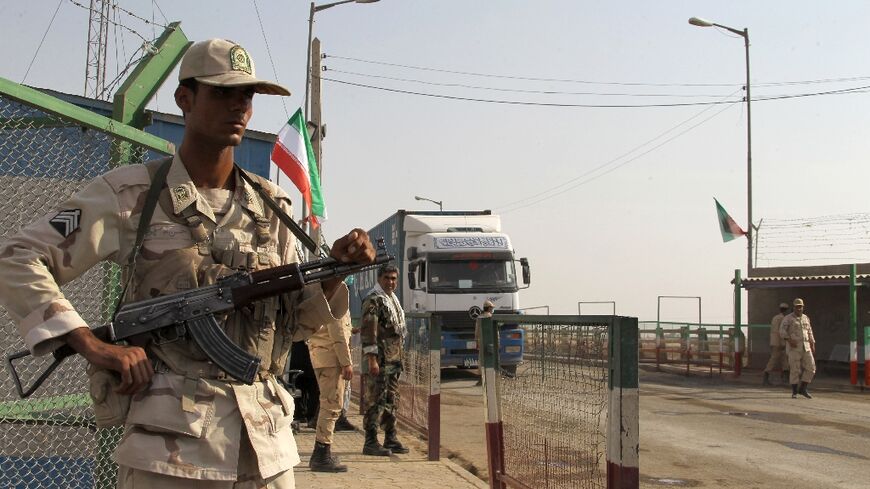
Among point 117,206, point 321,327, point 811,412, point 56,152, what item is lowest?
point 811,412

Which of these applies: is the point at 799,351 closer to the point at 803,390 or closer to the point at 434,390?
the point at 803,390

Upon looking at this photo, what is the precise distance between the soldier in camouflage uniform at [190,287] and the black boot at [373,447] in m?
6.18

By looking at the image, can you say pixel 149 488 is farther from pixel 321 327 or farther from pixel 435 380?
pixel 435 380

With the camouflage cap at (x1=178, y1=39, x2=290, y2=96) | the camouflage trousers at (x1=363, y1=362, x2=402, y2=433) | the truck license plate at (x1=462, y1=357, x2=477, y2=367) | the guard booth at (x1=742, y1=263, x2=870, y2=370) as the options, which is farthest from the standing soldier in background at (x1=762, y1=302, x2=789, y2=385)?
the camouflage cap at (x1=178, y1=39, x2=290, y2=96)

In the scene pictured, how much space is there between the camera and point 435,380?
360 inches

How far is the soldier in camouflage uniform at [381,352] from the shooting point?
8914 millimetres

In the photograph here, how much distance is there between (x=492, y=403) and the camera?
21.2 feet

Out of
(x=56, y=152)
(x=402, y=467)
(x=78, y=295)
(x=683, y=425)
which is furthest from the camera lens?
(x=683, y=425)

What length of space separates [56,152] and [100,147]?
0.59 ft

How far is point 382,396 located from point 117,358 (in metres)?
6.68

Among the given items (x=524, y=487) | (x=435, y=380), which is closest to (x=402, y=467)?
(x=435, y=380)

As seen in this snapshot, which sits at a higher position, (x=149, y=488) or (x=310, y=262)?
(x=310, y=262)

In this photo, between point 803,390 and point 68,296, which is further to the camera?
point 803,390

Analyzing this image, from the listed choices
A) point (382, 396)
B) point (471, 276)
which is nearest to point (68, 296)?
point (382, 396)
